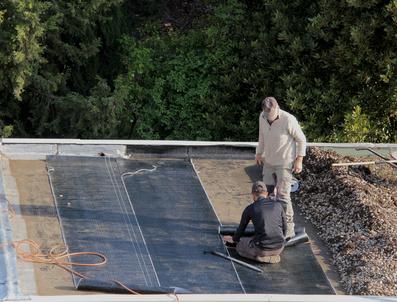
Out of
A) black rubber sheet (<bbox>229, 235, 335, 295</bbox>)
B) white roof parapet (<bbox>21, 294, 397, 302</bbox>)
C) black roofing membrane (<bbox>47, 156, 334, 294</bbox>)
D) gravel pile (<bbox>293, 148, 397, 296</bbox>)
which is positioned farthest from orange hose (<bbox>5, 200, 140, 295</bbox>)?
gravel pile (<bbox>293, 148, 397, 296</bbox>)

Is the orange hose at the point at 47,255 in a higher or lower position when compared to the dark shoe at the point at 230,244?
lower

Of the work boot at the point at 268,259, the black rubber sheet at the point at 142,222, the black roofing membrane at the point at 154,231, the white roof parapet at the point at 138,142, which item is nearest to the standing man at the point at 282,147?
the work boot at the point at 268,259

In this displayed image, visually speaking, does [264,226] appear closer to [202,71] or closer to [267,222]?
[267,222]

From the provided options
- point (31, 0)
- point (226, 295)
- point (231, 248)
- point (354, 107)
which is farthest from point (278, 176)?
point (31, 0)

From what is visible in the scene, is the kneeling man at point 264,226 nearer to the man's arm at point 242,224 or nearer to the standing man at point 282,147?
the man's arm at point 242,224

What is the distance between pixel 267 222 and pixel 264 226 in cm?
6

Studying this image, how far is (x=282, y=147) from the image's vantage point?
1117 cm

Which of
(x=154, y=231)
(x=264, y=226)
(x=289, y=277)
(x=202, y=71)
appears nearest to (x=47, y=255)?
(x=154, y=231)

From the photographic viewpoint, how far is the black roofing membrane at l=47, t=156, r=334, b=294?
1027cm

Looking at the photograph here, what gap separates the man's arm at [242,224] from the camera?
412 inches

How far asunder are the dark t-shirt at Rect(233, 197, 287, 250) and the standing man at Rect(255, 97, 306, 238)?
627mm

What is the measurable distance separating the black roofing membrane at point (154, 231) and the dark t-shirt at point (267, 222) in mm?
320

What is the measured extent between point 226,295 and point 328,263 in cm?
216

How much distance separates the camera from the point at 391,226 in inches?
452
